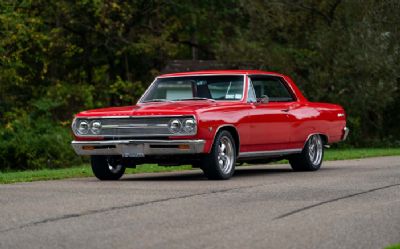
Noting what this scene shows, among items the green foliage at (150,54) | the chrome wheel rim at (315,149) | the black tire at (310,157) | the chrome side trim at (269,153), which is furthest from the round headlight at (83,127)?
the green foliage at (150,54)

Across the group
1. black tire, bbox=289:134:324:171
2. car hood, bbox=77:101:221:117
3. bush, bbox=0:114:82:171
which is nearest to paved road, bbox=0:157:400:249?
car hood, bbox=77:101:221:117

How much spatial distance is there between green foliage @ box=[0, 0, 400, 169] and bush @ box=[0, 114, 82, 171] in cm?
4

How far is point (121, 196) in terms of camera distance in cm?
1288

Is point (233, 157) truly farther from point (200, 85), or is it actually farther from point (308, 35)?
point (308, 35)

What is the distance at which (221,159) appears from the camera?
53.0 ft

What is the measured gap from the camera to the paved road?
29.9 ft

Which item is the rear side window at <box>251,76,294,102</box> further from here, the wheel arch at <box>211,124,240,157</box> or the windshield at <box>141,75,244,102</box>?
the wheel arch at <box>211,124,240,157</box>

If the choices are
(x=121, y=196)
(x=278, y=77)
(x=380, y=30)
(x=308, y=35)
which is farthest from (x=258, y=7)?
(x=121, y=196)

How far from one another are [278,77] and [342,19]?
69.8 feet

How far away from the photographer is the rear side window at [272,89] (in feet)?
58.3

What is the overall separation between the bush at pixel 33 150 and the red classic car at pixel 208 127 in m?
17.3

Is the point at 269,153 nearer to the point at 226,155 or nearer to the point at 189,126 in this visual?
the point at 226,155

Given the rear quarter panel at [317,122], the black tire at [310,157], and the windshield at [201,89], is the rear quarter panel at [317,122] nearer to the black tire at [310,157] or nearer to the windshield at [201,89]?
the black tire at [310,157]

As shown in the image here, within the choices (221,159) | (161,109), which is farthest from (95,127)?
(221,159)
